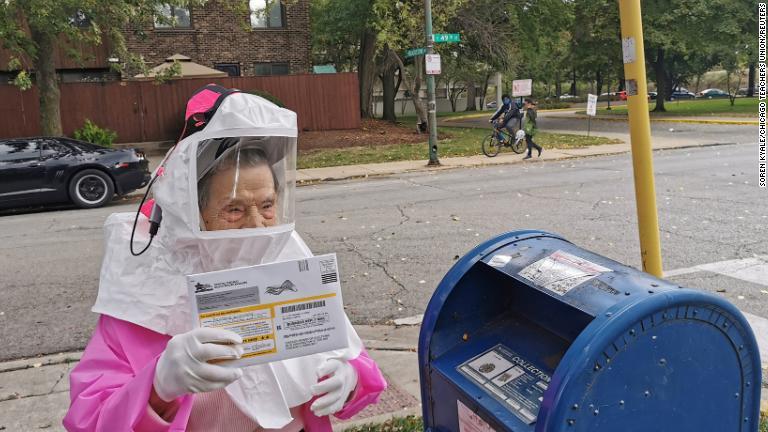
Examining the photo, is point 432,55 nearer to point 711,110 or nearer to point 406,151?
point 406,151

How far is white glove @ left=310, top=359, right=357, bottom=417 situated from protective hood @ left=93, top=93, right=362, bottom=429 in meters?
0.05

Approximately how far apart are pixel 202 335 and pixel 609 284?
1.05 meters

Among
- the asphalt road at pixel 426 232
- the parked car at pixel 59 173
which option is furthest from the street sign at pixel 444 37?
the parked car at pixel 59 173

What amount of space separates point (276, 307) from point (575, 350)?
71 cm

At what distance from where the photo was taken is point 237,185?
1.72 metres

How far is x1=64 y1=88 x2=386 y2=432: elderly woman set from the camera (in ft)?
4.80

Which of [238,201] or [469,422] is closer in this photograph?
[238,201]

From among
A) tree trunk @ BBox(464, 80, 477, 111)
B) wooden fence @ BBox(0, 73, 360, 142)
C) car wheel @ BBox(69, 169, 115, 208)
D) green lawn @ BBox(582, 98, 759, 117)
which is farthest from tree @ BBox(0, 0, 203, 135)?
tree trunk @ BBox(464, 80, 477, 111)

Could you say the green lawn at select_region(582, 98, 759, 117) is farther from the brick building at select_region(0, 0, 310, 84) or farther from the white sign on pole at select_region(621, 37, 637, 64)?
the white sign on pole at select_region(621, 37, 637, 64)

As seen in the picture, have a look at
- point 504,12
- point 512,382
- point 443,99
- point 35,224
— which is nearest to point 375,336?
point 512,382

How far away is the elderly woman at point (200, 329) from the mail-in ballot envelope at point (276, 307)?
0.17 ft

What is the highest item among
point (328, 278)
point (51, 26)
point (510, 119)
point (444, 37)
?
point (51, 26)

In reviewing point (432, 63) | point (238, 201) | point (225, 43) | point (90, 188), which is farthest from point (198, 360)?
point (225, 43)

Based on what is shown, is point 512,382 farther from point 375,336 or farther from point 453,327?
point 375,336
